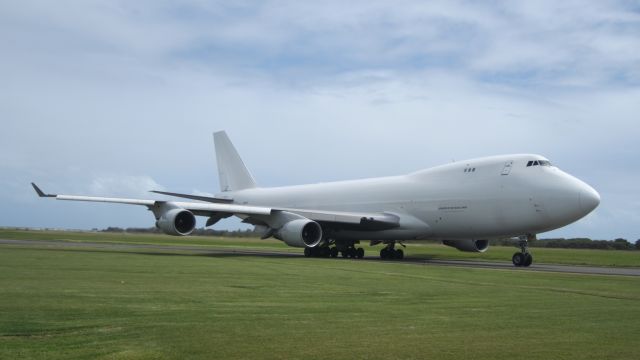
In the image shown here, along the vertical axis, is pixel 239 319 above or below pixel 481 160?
below

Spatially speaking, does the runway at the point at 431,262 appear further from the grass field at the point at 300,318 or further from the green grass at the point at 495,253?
the grass field at the point at 300,318

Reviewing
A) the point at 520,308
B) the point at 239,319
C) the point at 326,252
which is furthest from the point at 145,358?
the point at 326,252

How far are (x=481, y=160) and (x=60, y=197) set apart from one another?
20.0 metres

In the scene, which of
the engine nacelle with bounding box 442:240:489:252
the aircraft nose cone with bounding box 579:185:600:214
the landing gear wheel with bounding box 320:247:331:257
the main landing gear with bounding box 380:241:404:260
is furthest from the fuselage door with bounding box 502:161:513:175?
the landing gear wheel with bounding box 320:247:331:257

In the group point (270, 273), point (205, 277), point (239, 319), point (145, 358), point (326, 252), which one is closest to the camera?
point (145, 358)

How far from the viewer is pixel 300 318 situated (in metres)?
9.37

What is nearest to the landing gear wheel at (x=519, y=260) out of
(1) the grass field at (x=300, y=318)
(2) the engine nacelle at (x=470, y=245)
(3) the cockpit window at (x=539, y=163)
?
(3) the cockpit window at (x=539, y=163)

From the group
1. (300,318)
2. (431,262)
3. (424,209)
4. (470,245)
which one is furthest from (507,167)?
(300,318)

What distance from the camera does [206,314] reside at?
9.45 m

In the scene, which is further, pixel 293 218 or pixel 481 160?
pixel 293 218

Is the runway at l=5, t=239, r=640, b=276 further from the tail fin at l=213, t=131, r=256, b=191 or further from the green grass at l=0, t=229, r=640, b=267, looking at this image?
the tail fin at l=213, t=131, r=256, b=191

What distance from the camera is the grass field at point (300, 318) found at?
7.13 meters

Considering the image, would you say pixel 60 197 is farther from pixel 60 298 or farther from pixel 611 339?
pixel 611 339

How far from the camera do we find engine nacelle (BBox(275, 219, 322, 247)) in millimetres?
31033
